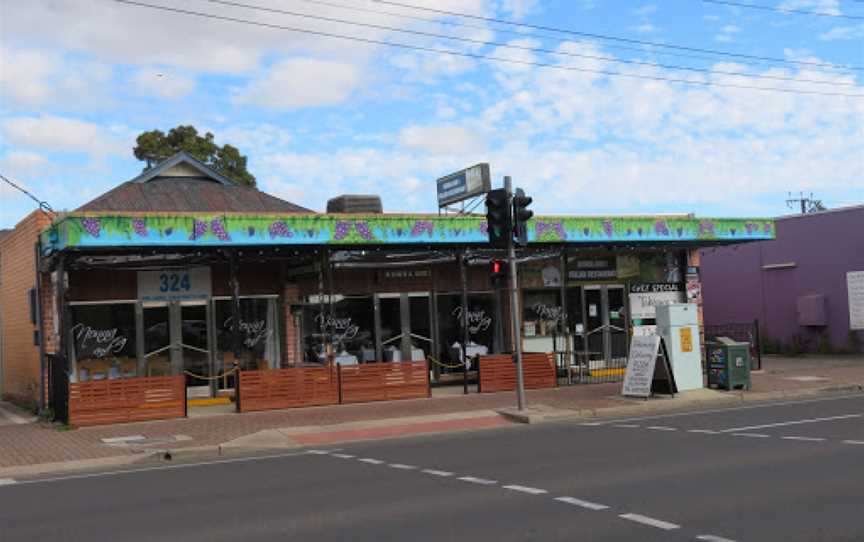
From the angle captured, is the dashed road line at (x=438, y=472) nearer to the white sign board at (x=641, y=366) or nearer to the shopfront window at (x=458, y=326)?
the white sign board at (x=641, y=366)

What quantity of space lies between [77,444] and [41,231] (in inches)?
240

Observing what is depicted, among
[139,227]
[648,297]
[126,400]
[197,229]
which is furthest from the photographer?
[648,297]

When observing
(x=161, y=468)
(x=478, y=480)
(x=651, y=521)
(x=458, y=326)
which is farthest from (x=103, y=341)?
(x=651, y=521)

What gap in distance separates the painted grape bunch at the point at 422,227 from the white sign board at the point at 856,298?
16.0m

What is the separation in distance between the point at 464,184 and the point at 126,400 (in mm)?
11033

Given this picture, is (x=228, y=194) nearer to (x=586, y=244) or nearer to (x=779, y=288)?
(x=586, y=244)

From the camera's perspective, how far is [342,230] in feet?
63.0

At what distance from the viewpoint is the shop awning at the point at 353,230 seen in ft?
55.1

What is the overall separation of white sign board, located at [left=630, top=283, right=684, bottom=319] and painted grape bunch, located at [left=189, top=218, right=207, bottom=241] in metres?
12.5

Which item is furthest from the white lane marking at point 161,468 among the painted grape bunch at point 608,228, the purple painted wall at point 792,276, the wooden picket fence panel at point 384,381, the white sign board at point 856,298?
the white sign board at point 856,298

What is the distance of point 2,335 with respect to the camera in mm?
24875

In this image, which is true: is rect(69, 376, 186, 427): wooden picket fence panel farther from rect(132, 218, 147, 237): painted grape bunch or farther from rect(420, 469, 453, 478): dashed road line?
rect(420, 469, 453, 478): dashed road line

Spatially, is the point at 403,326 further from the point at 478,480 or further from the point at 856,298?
the point at 856,298

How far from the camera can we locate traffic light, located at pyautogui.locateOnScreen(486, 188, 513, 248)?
17.0m
